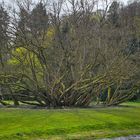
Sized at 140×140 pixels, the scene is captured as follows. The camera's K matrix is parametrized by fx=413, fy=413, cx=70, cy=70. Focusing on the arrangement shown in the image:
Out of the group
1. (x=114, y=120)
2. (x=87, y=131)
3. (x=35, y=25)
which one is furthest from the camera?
(x=35, y=25)

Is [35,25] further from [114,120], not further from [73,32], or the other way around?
[114,120]

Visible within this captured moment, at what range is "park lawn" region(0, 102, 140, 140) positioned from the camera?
57.0 feet

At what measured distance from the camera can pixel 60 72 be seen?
102ft

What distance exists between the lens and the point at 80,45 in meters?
30.6

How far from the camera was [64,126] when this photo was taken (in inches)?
767

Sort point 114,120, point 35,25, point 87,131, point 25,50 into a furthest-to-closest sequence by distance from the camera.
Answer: point 25,50, point 35,25, point 114,120, point 87,131

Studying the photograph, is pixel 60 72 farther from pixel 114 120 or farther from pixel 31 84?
pixel 114 120

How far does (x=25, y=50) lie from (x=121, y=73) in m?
7.65

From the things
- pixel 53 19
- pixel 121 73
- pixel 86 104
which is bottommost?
pixel 86 104

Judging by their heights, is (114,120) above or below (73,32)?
below

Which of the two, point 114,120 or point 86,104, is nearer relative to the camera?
point 114,120

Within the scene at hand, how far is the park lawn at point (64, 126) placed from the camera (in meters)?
17.4

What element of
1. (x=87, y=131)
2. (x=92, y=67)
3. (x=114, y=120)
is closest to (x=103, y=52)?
(x=92, y=67)

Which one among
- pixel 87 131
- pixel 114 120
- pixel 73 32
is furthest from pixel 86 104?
pixel 87 131
